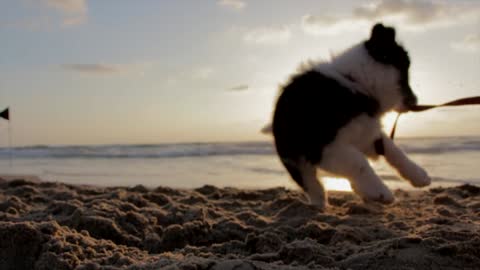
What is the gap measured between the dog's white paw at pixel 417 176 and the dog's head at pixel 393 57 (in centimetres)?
49

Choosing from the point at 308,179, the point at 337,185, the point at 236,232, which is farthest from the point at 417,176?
the point at 337,185

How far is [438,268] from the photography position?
2.15 m

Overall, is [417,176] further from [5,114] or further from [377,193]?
[5,114]

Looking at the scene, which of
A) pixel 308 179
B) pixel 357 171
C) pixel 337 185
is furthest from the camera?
pixel 337 185

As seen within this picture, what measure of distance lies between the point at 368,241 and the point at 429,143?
41.3 ft

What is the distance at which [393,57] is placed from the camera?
3.84 m

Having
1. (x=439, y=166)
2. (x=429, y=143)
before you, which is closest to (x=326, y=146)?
(x=439, y=166)

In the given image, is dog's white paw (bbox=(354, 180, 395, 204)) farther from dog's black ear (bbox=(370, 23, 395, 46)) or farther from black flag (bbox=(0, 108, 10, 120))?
black flag (bbox=(0, 108, 10, 120))

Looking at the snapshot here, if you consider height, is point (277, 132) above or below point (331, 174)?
above

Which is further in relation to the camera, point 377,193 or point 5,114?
point 5,114

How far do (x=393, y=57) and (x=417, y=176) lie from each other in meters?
0.93

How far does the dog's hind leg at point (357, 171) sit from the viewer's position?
11.2 feet

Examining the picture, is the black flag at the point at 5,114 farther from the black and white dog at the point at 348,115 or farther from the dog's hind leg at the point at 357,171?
the dog's hind leg at the point at 357,171

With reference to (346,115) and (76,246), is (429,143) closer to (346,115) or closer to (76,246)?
(346,115)
